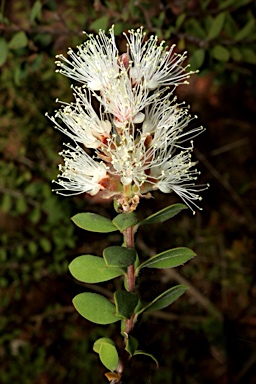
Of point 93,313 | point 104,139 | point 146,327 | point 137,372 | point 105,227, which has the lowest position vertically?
point 137,372

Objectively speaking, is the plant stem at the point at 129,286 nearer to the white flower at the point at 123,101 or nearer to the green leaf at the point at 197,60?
the white flower at the point at 123,101

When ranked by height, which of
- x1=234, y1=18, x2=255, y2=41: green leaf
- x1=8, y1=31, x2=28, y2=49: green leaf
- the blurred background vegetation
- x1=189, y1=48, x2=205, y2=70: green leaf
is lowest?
the blurred background vegetation

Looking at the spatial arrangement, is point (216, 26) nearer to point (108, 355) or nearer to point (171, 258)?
point (171, 258)

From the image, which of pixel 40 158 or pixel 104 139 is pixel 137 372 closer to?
pixel 104 139

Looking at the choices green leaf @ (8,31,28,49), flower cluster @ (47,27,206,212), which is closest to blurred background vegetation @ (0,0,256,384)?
green leaf @ (8,31,28,49)

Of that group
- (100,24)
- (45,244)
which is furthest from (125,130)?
(45,244)

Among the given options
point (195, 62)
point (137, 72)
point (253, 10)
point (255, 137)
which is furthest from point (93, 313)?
point (255, 137)

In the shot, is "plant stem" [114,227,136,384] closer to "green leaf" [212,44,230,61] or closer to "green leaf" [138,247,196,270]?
"green leaf" [138,247,196,270]
